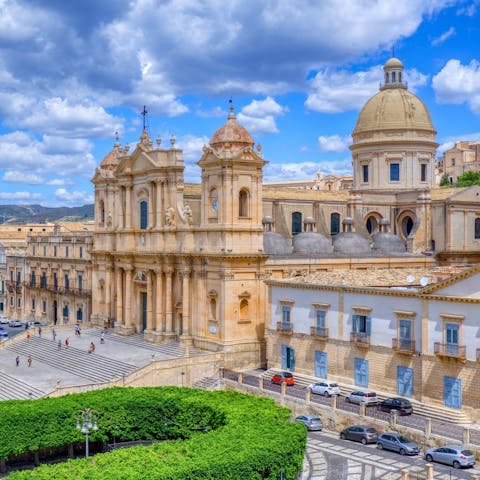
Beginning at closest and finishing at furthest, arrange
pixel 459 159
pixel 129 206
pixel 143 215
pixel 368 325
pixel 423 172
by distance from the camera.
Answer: pixel 368 325, pixel 143 215, pixel 129 206, pixel 423 172, pixel 459 159

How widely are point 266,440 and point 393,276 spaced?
22486 mm

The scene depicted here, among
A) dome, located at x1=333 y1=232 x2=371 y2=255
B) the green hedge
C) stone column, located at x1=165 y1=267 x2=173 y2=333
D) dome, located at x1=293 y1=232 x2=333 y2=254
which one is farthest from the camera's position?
dome, located at x1=333 y1=232 x2=371 y2=255

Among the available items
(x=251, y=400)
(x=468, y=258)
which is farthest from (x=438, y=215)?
(x=251, y=400)

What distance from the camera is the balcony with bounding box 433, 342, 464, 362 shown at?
3478 cm

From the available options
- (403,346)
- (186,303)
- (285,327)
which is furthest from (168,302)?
(403,346)

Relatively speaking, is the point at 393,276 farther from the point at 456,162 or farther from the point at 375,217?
the point at 456,162

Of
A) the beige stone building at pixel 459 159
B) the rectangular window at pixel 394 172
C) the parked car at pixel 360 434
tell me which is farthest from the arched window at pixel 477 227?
the beige stone building at pixel 459 159

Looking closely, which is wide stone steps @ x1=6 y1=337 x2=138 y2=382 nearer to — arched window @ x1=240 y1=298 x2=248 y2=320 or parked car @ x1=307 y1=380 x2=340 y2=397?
arched window @ x1=240 y1=298 x2=248 y2=320

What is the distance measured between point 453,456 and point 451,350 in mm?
6675

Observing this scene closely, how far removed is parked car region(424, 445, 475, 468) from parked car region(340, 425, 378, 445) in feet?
10.2

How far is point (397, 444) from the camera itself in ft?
104

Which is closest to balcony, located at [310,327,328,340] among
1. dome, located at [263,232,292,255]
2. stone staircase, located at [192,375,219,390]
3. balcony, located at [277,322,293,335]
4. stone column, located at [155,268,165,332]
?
balcony, located at [277,322,293,335]

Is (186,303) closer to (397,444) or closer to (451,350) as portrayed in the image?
(451,350)

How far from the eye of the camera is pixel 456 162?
12200 centimetres
